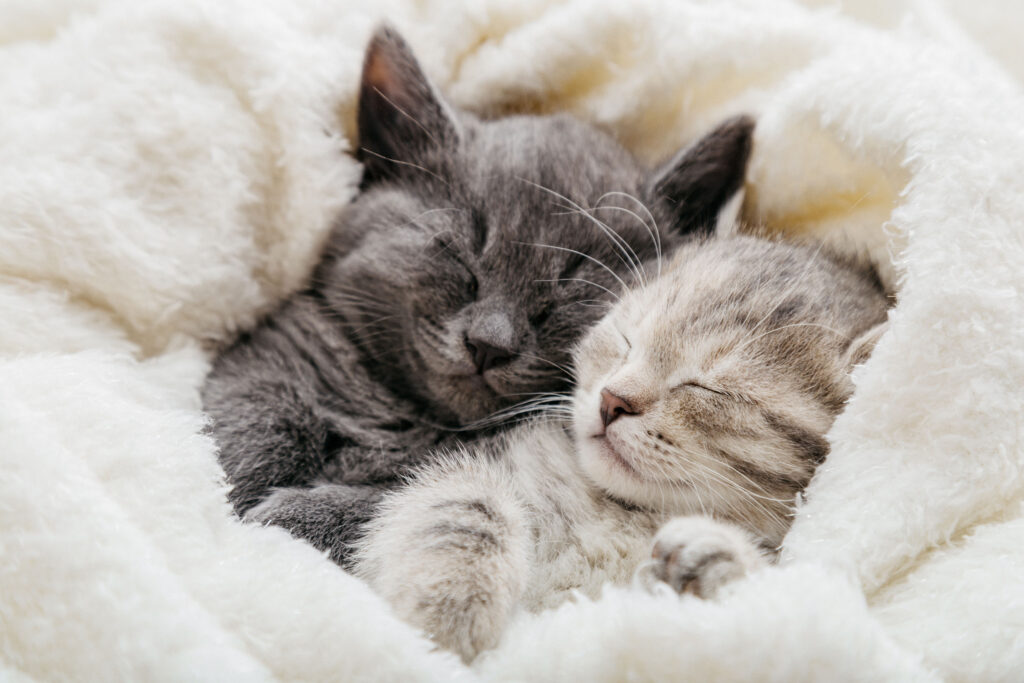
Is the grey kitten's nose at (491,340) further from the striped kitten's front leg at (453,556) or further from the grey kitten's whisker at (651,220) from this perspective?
the grey kitten's whisker at (651,220)

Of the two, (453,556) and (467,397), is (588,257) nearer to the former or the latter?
(467,397)

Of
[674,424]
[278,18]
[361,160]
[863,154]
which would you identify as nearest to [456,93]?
[361,160]

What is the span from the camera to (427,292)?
48.0 inches

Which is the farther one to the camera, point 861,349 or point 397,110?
point 397,110

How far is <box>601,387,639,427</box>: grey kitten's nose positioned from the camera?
0.98m

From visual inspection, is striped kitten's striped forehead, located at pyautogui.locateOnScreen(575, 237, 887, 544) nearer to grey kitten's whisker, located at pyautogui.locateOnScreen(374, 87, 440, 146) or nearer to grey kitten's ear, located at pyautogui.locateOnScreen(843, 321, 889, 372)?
grey kitten's ear, located at pyautogui.locateOnScreen(843, 321, 889, 372)

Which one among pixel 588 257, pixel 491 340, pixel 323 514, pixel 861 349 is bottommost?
pixel 323 514

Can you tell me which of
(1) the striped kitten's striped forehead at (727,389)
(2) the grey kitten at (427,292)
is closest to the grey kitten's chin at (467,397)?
(2) the grey kitten at (427,292)

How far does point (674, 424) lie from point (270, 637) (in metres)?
0.52

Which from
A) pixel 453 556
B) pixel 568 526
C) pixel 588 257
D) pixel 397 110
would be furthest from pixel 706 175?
Result: pixel 453 556

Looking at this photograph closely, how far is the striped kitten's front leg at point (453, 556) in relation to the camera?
0.82 m

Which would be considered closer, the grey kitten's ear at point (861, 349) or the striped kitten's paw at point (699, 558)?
the striped kitten's paw at point (699, 558)

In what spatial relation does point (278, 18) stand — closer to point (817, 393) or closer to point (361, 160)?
point (361, 160)

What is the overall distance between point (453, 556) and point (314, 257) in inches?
28.9
